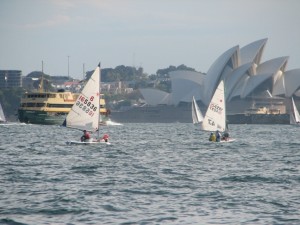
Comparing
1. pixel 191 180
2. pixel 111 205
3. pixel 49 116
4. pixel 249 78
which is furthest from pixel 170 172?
pixel 249 78

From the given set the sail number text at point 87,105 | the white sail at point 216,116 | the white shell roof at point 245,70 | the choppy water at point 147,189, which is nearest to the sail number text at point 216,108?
the white sail at point 216,116

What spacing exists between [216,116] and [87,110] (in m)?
18.9

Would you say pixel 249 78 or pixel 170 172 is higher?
pixel 249 78

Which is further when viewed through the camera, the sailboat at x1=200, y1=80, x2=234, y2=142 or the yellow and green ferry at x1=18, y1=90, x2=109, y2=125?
the yellow and green ferry at x1=18, y1=90, x2=109, y2=125

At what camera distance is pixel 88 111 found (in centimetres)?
5834

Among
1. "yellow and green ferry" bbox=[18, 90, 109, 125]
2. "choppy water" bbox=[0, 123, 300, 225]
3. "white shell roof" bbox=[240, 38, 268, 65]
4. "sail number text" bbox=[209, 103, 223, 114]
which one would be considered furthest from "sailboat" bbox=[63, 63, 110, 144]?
"white shell roof" bbox=[240, 38, 268, 65]

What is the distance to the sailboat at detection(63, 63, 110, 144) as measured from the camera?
190 ft

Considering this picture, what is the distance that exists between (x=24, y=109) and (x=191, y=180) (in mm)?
107322

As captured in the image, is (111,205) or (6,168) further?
(6,168)

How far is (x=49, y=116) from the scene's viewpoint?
134250 mm

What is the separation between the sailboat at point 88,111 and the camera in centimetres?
5794

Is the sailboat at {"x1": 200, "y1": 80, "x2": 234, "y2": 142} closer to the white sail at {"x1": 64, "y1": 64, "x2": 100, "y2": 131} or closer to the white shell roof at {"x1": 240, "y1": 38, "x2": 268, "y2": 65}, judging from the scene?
the white sail at {"x1": 64, "y1": 64, "x2": 100, "y2": 131}

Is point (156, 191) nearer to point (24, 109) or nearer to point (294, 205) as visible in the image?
point (294, 205)

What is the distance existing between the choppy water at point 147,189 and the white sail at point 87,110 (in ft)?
25.8
